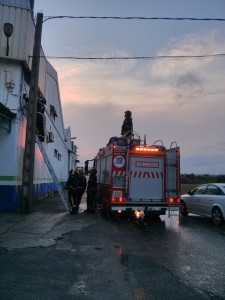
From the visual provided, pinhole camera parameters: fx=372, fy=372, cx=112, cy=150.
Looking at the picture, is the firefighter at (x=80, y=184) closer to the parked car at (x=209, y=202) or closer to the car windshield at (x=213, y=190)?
the parked car at (x=209, y=202)

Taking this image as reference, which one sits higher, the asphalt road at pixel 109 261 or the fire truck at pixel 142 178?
the fire truck at pixel 142 178

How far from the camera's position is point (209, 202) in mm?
13633

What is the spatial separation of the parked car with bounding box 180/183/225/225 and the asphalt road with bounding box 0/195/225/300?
83 centimetres

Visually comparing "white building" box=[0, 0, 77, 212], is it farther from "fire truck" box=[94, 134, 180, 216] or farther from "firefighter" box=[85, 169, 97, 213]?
"fire truck" box=[94, 134, 180, 216]

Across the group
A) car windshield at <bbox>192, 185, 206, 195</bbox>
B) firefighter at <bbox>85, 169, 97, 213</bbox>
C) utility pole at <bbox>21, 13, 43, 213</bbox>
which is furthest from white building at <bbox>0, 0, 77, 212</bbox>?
car windshield at <bbox>192, 185, 206, 195</bbox>

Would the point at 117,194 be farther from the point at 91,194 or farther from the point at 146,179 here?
the point at 91,194

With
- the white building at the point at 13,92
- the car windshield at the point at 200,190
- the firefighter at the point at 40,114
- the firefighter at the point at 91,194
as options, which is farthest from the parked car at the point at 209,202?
the firefighter at the point at 40,114

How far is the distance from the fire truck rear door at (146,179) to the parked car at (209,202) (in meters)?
1.78

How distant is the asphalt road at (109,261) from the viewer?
548 centimetres

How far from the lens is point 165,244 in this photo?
924cm

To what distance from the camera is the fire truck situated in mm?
13305

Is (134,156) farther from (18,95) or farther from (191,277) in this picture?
(191,277)

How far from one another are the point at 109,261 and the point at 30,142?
8919 mm

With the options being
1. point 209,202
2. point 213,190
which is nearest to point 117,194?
point 209,202
